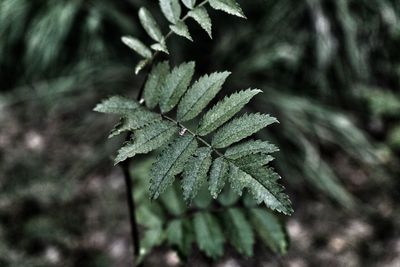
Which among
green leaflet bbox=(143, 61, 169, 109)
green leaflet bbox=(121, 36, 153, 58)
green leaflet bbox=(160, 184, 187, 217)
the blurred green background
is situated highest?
green leaflet bbox=(121, 36, 153, 58)

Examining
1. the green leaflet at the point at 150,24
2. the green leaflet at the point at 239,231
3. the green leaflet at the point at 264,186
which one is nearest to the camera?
the green leaflet at the point at 264,186

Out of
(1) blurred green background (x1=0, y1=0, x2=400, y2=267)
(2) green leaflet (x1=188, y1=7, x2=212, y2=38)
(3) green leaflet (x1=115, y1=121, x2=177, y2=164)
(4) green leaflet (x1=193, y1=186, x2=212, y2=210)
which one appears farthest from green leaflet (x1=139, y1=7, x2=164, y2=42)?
(1) blurred green background (x1=0, y1=0, x2=400, y2=267)

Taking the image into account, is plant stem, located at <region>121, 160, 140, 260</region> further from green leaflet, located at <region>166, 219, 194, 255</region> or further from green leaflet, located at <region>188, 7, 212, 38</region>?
green leaflet, located at <region>188, 7, 212, 38</region>

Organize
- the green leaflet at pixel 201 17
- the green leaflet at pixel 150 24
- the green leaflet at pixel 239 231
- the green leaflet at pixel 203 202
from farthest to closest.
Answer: the green leaflet at pixel 203 202
the green leaflet at pixel 239 231
the green leaflet at pixel 150 24
the green leaflet at pixel 201 17

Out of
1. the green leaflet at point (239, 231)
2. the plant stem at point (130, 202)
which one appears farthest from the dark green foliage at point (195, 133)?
the green leaflet at point (239, 231)

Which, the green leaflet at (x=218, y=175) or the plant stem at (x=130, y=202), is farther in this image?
the plant stem at (x=130, y=202)

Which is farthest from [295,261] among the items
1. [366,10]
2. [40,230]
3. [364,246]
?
[366,10]

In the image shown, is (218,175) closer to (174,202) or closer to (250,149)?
(250,149)

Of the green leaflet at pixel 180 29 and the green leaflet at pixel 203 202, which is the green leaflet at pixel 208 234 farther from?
the green leaflet at pixel 180 29
